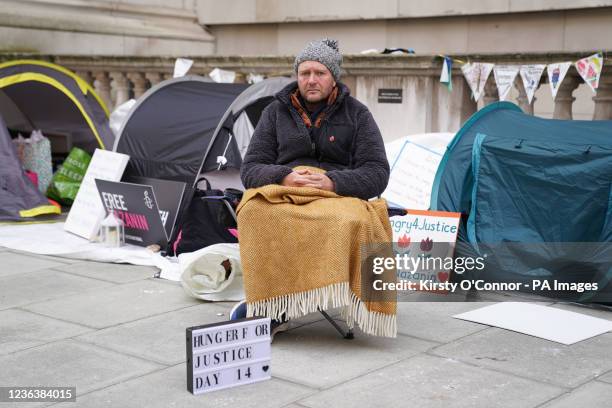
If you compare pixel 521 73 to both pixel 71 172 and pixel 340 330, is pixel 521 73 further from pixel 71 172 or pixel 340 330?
pixel 71 172

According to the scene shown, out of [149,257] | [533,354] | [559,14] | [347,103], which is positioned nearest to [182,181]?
[149,257]

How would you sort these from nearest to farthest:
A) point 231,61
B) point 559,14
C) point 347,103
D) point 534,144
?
1. point 347,103
2. point 534,144
3. point 231,61
4. point 559,14

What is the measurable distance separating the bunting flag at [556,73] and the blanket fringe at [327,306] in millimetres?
3566

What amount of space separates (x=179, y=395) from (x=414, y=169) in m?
3.42

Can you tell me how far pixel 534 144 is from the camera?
229 inches

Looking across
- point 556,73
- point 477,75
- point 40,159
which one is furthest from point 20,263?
point 556,73

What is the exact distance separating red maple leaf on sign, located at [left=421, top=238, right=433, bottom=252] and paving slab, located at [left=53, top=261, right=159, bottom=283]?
191cm

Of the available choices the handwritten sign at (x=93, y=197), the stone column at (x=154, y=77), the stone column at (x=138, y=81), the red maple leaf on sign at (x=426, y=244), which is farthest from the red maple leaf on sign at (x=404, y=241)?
the stone column at (x=138, y=81)

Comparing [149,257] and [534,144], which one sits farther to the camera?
[149,257]

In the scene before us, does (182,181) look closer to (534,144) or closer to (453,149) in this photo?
(453,149)

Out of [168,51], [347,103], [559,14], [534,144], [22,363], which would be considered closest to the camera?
[22,363]

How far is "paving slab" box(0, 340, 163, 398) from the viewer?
4.12 metres

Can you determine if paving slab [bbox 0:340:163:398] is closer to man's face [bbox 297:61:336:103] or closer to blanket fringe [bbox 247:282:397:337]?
blanket fringe [bbox 247:282:397:337]

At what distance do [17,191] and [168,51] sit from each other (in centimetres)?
487
